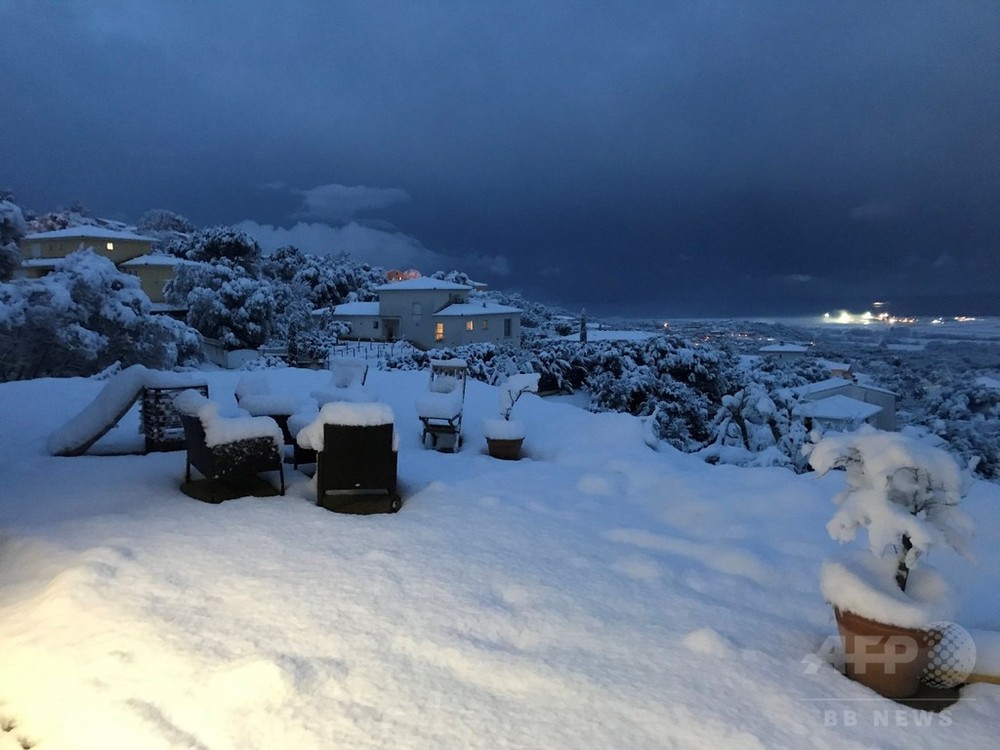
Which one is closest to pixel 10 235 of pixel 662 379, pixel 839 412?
pixel 662 379

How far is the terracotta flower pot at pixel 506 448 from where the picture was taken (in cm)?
646

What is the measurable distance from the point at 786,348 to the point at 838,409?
21.1ft

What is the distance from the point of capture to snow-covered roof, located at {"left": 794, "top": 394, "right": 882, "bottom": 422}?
13.0 meters

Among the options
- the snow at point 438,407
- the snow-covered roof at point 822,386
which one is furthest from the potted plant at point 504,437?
the snow-covered roof at point 822,386

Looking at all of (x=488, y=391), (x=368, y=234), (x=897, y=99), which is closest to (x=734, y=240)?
(x=897, y=99)

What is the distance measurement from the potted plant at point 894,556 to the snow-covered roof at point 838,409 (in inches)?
458

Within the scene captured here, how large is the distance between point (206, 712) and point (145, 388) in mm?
4622

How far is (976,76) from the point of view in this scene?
14.5 m

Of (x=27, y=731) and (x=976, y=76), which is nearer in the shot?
(x=27, y=731)

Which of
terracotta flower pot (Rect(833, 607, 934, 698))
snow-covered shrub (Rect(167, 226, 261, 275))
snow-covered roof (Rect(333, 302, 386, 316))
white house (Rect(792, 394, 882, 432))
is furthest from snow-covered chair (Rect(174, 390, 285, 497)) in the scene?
snow-covered roof (Rect(333, 302, 386, 316))

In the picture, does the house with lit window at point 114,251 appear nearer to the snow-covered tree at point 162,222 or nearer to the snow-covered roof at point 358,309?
the snow-covered roof at point 358,309

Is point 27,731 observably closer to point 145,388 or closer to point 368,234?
point 145,388

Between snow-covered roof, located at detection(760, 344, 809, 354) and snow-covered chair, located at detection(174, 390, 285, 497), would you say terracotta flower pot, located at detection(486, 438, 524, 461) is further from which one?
snow-covered roof, located at detection(760, 344, 809, 354)

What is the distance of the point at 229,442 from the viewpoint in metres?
4.34
